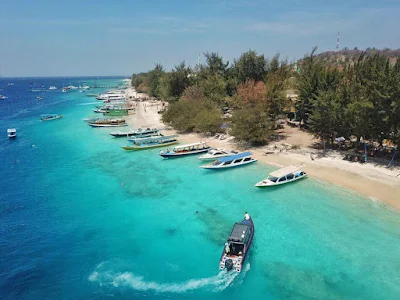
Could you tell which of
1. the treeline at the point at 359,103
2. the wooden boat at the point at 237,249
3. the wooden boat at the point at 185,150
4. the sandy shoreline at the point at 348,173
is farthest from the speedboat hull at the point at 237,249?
the wooden boat at the point at 185,150

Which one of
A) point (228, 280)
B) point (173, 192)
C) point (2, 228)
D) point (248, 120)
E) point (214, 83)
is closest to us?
point (228, 280)

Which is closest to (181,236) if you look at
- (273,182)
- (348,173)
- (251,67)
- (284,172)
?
(273,182)

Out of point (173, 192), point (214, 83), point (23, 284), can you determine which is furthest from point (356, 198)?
point (214, 83)

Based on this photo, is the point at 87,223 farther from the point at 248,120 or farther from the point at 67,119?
the point at 67,119

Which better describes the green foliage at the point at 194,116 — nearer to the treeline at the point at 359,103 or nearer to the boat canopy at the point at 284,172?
the treeline at the point at 359,103

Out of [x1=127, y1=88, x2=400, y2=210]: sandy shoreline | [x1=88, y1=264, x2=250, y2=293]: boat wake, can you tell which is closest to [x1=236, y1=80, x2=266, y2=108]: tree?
[x1=127, y1=88, x2=400, y2=210]: sandy shoreline

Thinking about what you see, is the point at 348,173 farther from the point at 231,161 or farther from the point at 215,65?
the point at 215,65

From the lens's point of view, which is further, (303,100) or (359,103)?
(303,100)
